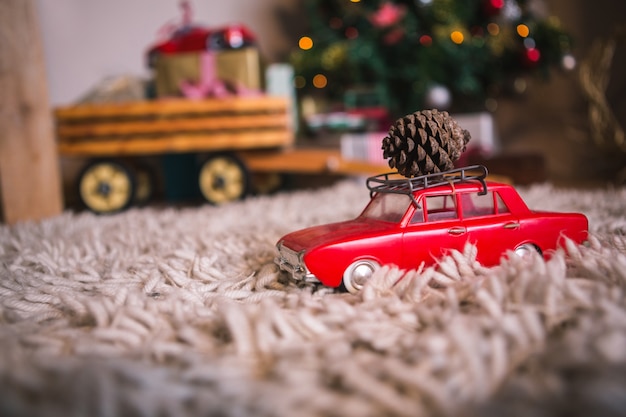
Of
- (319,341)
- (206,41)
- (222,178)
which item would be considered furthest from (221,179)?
(319,341)

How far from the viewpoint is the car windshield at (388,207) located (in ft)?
2.14

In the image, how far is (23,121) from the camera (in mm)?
1399

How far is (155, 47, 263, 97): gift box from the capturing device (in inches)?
66.4

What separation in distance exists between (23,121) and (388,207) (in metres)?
1.27

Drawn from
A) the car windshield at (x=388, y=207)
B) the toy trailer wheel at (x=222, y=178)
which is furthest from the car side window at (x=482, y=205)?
the toy trailer wheel at (x=222, y=178)

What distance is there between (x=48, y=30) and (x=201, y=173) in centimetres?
117

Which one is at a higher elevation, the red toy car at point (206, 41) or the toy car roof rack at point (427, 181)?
the red toy car at point (206, 41)

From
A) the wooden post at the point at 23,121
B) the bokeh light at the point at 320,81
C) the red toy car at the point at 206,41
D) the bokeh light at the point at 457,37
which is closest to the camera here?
the wooden post at the point at 23,121

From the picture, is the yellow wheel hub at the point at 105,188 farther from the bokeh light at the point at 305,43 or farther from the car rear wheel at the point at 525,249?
the car rear wheel at the point at 525,249

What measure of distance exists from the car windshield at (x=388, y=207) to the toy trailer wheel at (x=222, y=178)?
99cm

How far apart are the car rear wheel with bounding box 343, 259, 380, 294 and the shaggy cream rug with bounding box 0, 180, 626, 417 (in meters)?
0.02

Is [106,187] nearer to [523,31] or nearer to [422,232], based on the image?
[422,232]

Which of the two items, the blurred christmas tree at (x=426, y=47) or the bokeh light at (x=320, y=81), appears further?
the bokeh light at (x=320, y=81)

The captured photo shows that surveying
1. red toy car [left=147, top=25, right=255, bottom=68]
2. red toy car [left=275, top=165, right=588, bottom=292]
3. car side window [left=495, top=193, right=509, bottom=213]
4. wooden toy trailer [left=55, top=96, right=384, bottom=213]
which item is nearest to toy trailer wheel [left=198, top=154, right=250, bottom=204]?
wooden toy trailer [left=55, top=96, right=384, bottom=213]
